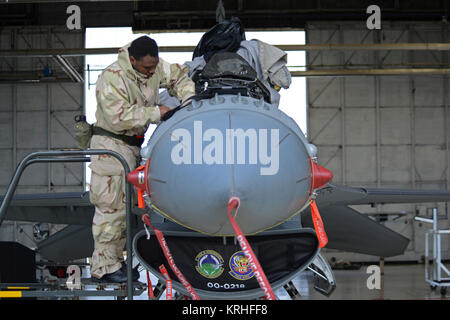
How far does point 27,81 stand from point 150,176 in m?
18.1

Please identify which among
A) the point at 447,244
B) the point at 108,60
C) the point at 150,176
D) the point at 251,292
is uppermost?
the point at 108,60

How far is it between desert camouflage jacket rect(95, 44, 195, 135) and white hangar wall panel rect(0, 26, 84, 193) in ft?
53.3

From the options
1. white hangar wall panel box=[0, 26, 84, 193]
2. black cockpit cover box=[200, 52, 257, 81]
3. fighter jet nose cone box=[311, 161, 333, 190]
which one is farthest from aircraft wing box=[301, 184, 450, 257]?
white hangar wall panel box=[0, 26, 84, 193]

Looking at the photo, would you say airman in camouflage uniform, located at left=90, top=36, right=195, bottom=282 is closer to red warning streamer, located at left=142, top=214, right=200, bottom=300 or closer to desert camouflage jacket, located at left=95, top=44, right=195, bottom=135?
desert camouflage jacket, located at left=95, top=44, right=195, bottom=135

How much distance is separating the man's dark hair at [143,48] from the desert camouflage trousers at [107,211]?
A: 0.76 m

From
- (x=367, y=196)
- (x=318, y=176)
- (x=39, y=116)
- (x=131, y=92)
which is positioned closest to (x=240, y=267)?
(x=318, y=176)

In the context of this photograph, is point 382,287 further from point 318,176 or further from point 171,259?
point 318,176

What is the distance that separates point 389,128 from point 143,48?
17463 millimetres

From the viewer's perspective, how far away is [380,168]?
2008 centimetres

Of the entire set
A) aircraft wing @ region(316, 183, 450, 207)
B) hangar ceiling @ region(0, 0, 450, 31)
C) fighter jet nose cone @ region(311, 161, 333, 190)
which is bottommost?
aircraft wing @ region(316, 183, 450, 207)

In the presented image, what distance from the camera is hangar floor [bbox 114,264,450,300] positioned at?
1360cm
